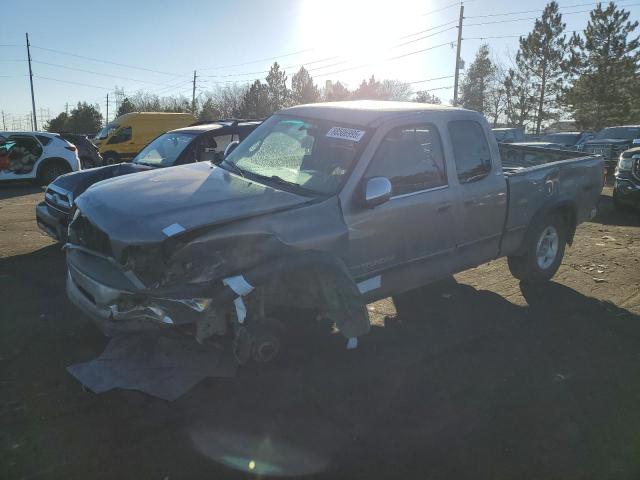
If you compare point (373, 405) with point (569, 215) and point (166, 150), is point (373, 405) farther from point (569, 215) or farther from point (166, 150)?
point (166, 150)

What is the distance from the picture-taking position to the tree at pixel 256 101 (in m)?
64.2

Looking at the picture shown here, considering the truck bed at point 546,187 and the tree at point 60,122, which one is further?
the tree at point 60,122

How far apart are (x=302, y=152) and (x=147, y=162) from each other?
164 inches

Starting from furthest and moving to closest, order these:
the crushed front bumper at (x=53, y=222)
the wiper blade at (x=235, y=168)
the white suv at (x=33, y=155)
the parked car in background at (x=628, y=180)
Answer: the white suv at (x=33, y=155)
the parked car in background at (x=628, y=180)
the crushed front bumper at (x=53, y=222)
the wiper blade at (x=235, y=168)

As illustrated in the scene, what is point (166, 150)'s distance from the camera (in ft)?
26.1

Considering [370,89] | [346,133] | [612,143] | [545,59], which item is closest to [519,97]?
[545,59]

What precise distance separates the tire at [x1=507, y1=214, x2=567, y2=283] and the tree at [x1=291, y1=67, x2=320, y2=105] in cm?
6389

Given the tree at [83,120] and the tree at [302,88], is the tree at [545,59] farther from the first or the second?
the tree at [83,120]

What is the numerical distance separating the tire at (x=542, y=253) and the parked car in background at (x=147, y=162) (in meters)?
3.71

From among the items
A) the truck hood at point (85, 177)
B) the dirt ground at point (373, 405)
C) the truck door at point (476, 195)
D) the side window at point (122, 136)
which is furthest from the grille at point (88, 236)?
the side window at point (122, 136)

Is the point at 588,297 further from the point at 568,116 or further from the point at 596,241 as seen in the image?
the point at 568,116

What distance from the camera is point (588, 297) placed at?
5660 mm

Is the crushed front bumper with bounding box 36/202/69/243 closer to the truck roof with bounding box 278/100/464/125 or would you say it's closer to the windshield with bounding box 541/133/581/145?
the truck roof with bounding box 278/100/464/125

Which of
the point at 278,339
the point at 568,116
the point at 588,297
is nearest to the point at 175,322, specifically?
the point at 278,339
